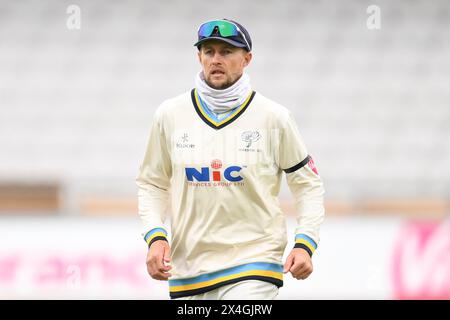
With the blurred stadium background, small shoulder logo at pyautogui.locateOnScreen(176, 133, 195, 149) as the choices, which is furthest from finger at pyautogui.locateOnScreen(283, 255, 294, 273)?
the blurred stadium background

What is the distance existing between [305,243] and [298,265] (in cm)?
19

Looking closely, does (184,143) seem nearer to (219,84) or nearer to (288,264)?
(219,84)

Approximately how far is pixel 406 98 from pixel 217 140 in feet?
26.9

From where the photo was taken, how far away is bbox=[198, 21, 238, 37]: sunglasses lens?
3.81 m

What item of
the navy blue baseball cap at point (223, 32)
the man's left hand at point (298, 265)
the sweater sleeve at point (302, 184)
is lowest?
the man's left hand at point (298, 265)

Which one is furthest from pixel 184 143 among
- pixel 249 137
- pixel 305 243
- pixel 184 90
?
pixel 184 90

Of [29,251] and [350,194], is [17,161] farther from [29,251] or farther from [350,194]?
[350,194]

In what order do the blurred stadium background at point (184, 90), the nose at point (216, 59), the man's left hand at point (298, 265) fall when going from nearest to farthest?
the man's left hand at point (298, 265) → the nose at point (216, 59) → the blurred stadium background at point (184, 90)

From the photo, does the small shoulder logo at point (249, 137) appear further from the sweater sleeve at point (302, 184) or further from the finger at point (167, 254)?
the finger at point (167, 254)

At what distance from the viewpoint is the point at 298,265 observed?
147 inches

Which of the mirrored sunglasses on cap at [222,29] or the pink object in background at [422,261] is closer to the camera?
the mirrored sunglasses on cap at [222,29]

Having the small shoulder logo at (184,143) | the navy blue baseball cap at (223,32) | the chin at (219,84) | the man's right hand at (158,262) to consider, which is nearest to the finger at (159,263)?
the man's right hand at (158,262)

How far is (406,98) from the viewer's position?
11.8 m

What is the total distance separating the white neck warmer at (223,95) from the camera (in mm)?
3885
